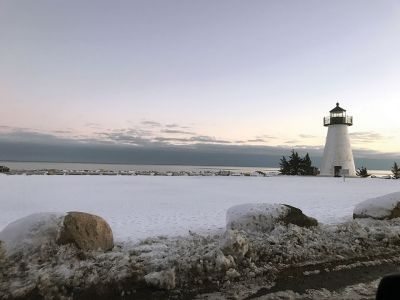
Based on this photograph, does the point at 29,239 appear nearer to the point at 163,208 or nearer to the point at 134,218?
the point at 134,218

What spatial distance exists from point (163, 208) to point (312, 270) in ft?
24.5

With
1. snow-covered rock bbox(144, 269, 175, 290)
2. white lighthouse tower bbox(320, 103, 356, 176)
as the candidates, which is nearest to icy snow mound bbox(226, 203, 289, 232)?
snow-covered rock bbox(144, 269, 175, 290)

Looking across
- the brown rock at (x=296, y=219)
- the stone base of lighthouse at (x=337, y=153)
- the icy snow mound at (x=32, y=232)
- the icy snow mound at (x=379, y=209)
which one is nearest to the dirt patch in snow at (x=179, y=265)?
the icy snow mound at (x=32, y=232)

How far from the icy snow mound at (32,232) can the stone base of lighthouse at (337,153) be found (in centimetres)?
3603

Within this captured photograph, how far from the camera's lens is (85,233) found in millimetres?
6598

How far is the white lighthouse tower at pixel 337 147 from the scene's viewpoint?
1516 inches

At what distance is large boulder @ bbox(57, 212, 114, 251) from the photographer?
636 cm

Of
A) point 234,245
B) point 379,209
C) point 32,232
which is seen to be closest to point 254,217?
point 234,245

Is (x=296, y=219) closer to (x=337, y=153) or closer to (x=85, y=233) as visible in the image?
(x=85, y=233)

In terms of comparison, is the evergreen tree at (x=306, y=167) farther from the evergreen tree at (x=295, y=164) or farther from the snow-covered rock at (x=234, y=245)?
the snow-covered rock at (x=234, y=245)

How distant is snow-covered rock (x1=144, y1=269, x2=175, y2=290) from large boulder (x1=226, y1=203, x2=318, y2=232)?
10.2 feet

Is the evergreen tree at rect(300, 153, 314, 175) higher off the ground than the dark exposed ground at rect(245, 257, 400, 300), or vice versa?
the evergreen tree at rect(300, 153, 314, 175)

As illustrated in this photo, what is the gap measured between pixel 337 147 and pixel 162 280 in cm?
3702

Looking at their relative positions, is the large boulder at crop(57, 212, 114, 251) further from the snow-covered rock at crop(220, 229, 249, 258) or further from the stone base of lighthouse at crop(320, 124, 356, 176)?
the stone base of lighthouse at crop(320, 124, 356, 176)
